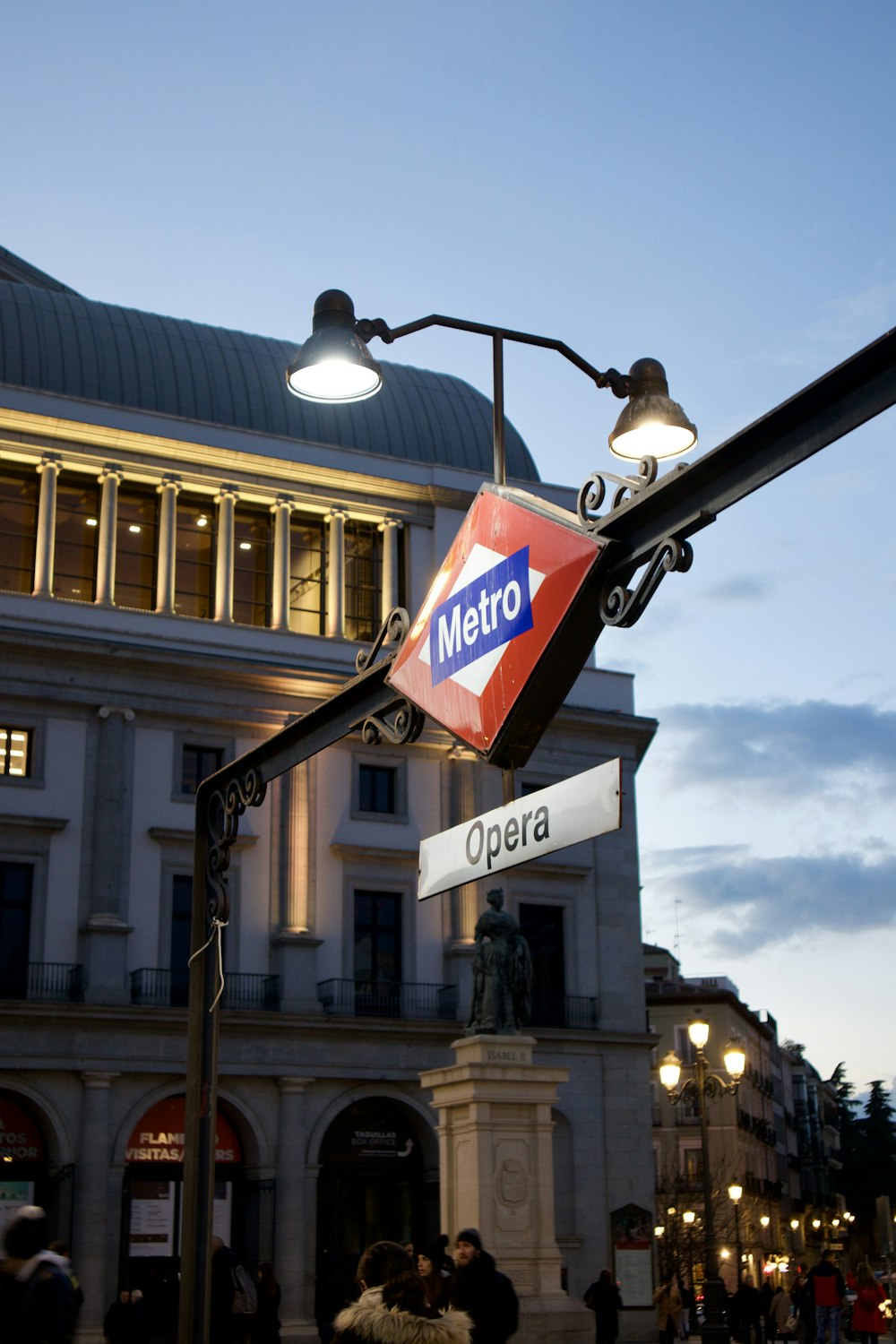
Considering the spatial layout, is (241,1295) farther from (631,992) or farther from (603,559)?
(631,992)

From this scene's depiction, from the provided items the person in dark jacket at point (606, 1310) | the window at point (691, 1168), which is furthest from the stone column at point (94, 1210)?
the window at point (691, 1168)

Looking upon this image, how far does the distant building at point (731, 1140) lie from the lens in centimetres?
7525

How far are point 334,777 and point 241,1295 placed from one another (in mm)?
24520

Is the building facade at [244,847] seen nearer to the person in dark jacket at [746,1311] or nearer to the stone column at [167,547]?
the stone column at [167,547]

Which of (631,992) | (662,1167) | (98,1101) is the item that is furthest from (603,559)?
(662,1167)

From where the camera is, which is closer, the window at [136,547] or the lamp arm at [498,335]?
the lamp arm at [498,335]

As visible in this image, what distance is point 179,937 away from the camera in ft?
130

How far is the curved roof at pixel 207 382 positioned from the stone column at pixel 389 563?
94.5 inches

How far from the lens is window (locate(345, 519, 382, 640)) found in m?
45.7

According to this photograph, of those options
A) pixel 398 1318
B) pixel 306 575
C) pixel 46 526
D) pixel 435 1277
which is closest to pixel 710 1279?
pixel 435 1277

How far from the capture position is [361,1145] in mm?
40250

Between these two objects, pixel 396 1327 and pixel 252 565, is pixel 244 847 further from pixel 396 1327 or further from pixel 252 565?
pixel 396 1327

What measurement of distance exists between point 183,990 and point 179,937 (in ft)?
5.06

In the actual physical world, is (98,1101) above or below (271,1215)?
above
